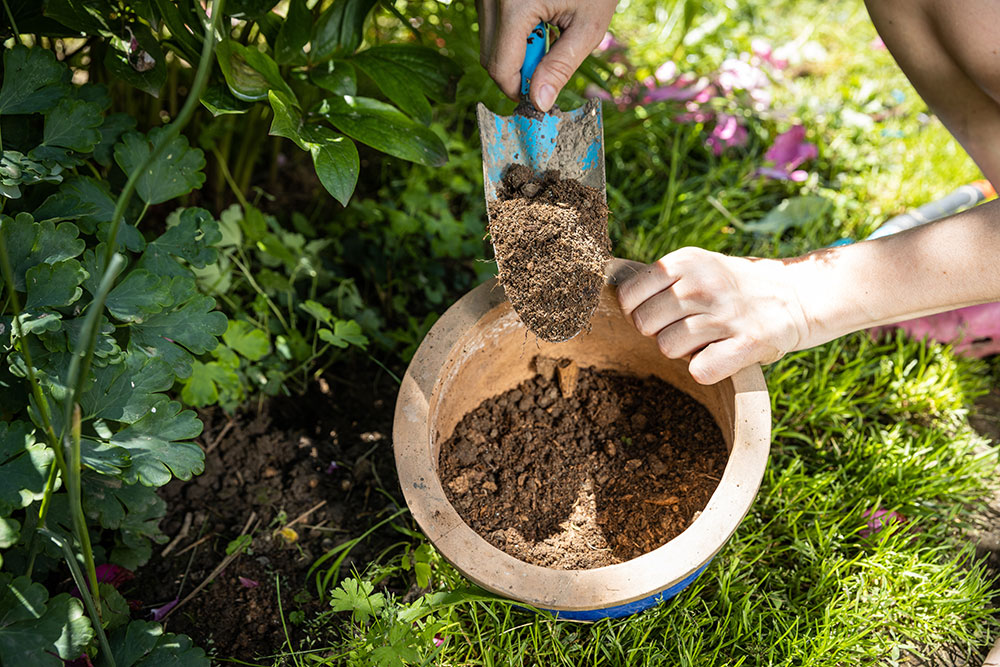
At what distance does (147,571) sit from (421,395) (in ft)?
2.28

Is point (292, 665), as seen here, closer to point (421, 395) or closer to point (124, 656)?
point (124, 656)

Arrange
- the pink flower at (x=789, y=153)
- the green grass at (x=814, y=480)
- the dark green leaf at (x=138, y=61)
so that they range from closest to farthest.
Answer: the dark green leaf at (x=138, y=61)
the green grass at (x=814, y=480)
the pink flower at (x=789, y=153)

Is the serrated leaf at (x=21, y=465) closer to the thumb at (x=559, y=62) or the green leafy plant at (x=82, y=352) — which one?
the green leafy plant at (x=82, y=352)

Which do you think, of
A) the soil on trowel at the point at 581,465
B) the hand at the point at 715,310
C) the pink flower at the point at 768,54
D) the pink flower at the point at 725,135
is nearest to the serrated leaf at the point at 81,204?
the soil on trowel at the point at 581,465

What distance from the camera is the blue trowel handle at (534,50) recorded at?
1.51 meters

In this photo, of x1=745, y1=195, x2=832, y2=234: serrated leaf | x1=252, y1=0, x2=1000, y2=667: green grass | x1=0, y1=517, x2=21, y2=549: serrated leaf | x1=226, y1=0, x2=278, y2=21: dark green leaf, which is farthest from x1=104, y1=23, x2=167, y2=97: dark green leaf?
x1=745, y1=195, x2=832, y2=234: serrated leaf

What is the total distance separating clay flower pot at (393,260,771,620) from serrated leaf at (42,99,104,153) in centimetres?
68

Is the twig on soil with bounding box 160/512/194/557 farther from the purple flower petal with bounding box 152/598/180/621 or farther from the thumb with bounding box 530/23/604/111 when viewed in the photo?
the thumb with bounding box 530/23/604/111

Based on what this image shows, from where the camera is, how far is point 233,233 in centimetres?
181

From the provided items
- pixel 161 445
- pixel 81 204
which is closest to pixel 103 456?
pixel 161 445

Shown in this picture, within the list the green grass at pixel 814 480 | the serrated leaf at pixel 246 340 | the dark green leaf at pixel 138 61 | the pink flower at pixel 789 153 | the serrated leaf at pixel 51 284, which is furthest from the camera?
the pink flower at pixel 789 153

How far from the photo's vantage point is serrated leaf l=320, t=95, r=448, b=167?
1.41 meters

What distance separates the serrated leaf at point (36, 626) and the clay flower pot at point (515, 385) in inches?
20.5

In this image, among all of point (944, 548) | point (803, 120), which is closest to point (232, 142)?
point (803, 120)
